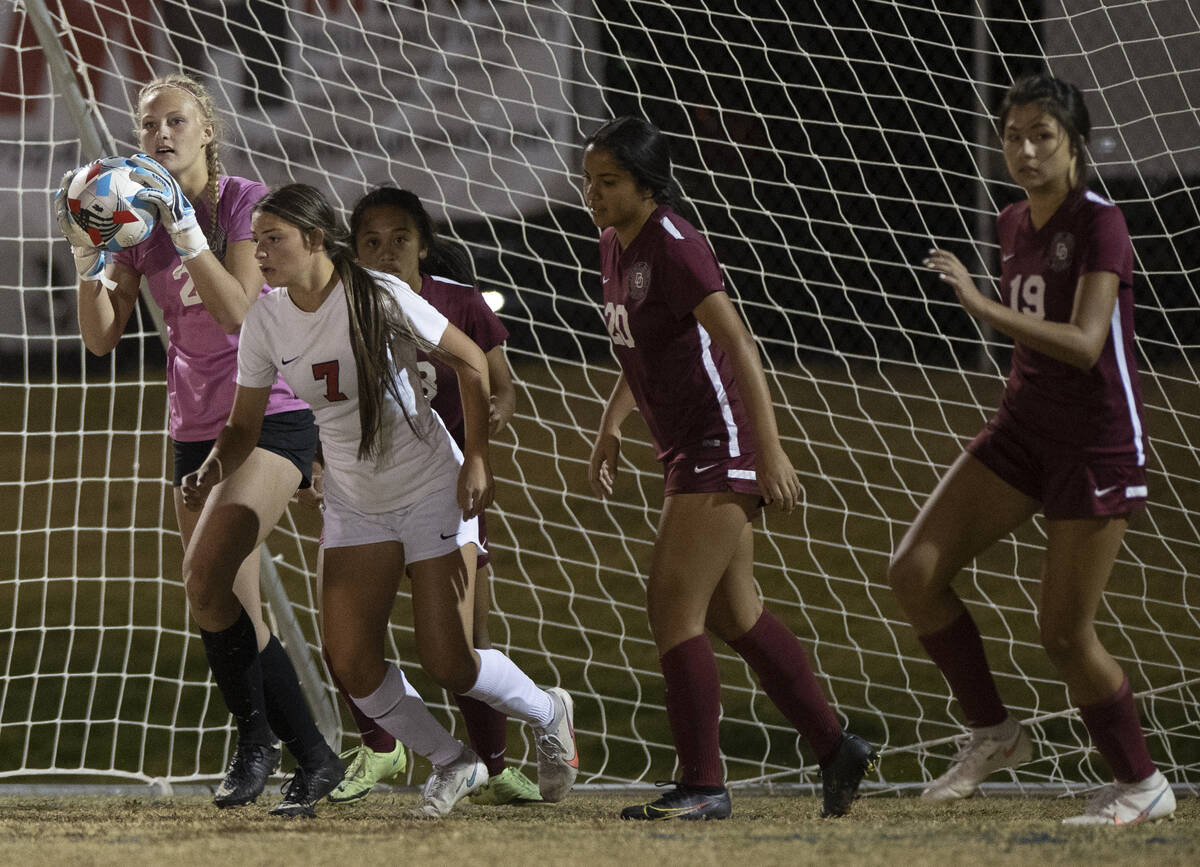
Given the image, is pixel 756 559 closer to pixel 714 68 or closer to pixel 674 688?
pixel 674 688

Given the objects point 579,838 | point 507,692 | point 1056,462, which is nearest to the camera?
point 579,838

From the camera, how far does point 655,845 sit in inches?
94.3

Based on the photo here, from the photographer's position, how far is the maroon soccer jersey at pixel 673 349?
110 inches

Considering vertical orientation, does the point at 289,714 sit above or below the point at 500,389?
below

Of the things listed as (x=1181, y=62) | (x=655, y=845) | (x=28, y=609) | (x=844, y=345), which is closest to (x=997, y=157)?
(x=844, y=345)

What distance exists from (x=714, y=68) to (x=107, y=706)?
20.4 ft

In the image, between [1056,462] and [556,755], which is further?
[556,755]

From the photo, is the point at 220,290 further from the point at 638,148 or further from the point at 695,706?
the point at 695,706

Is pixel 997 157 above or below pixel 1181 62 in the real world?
below

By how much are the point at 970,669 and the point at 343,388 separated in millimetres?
1337

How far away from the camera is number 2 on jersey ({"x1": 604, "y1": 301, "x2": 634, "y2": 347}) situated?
9.47 feet

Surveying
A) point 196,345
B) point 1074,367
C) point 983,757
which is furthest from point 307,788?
point 1074,367

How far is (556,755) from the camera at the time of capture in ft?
10.2

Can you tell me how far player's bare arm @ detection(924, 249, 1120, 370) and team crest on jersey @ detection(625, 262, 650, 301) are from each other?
57cm
